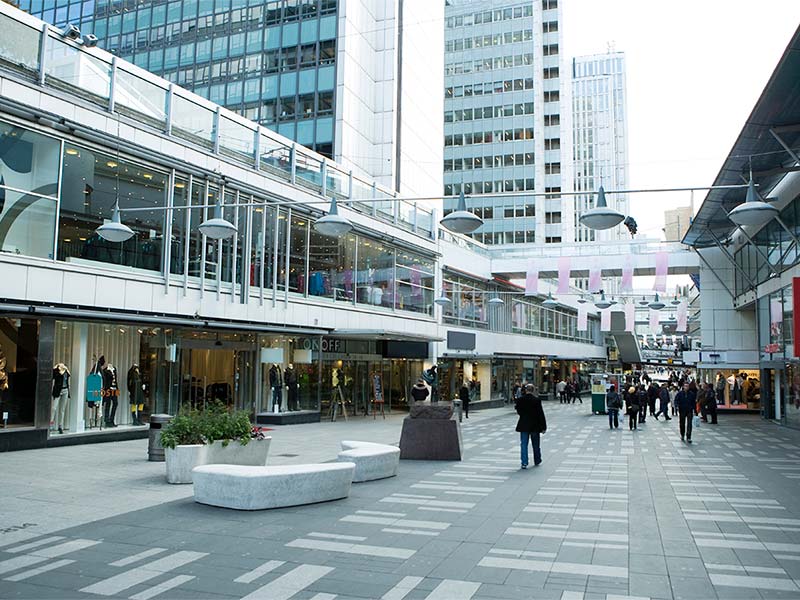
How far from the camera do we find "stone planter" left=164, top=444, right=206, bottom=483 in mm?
11117

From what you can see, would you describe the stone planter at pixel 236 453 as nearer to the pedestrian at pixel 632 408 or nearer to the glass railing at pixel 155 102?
the glass railing at pixel 155 102

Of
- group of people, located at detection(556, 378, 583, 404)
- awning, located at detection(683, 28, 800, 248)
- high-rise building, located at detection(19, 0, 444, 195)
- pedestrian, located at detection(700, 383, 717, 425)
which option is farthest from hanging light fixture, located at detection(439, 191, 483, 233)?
group of people, located at detection(556, 378, 583, 404)

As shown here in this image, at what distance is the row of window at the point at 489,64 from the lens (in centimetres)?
8769

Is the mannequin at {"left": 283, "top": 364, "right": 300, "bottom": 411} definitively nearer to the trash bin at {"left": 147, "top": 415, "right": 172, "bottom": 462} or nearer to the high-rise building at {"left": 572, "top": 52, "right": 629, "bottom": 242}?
the trash bin at {"left": 147, "top": 415, "right": 172, "bottom": 462}

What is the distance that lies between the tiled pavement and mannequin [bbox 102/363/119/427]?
5.19 m

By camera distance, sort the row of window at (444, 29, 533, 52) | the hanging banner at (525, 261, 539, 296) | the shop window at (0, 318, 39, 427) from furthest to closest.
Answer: the row of window at (444, 29, 533, 52), the hanging banner at (525, 261, 539, 296), the shop window at (0, 318, 39, 427)

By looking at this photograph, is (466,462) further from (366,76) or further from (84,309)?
(366,76)

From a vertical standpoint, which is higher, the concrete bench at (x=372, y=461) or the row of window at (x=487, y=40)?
the row of window at (x=487, y=40)

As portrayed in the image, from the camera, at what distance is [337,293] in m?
27.5

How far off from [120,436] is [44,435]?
241 cm

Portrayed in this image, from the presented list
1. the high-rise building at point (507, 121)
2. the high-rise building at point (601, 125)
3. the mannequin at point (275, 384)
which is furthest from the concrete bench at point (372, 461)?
the high-rise building at point (601, 125)

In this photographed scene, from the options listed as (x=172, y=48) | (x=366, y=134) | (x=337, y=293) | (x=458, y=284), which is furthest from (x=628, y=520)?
(x=172, y=48)

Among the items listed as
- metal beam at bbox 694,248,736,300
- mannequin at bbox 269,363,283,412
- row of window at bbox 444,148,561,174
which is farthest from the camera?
row of window at bbox 444,148,561,174

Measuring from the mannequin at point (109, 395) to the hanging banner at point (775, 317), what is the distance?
24.2 metres
